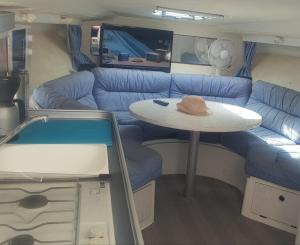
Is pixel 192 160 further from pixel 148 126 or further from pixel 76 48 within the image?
pixel 76 48

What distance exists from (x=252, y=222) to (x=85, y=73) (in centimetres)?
224

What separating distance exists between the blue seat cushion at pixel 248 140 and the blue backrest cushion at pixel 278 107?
0.09m

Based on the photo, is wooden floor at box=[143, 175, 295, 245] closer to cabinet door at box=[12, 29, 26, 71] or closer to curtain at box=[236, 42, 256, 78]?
cabinet door at box=[12, 29, 26, 71]

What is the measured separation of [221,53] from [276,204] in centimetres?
211

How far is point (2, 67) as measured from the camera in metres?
1.38

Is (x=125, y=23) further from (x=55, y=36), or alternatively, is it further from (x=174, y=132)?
(x=174, y=132)

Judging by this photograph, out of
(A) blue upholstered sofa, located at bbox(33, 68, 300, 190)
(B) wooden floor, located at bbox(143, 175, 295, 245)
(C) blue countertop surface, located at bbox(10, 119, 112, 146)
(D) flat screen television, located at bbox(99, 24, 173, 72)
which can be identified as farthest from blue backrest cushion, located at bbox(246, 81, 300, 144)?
(C) blue countertop surface, located at bbox(10, 119, 112, 146)

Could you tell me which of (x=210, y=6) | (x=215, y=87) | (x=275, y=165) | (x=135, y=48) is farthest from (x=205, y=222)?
(x=135, y=48)

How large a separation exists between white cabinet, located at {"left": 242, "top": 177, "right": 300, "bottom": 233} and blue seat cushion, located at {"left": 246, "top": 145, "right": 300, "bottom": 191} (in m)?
0.06

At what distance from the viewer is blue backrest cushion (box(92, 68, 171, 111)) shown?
12.3ft

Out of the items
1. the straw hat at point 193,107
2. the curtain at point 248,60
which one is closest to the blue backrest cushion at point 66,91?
the straw hat at point 193,107

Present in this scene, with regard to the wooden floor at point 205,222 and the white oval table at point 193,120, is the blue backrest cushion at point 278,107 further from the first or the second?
the wooden floor at point 205,222

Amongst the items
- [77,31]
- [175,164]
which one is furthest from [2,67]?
[77,31]

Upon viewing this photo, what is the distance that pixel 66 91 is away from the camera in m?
2.93
